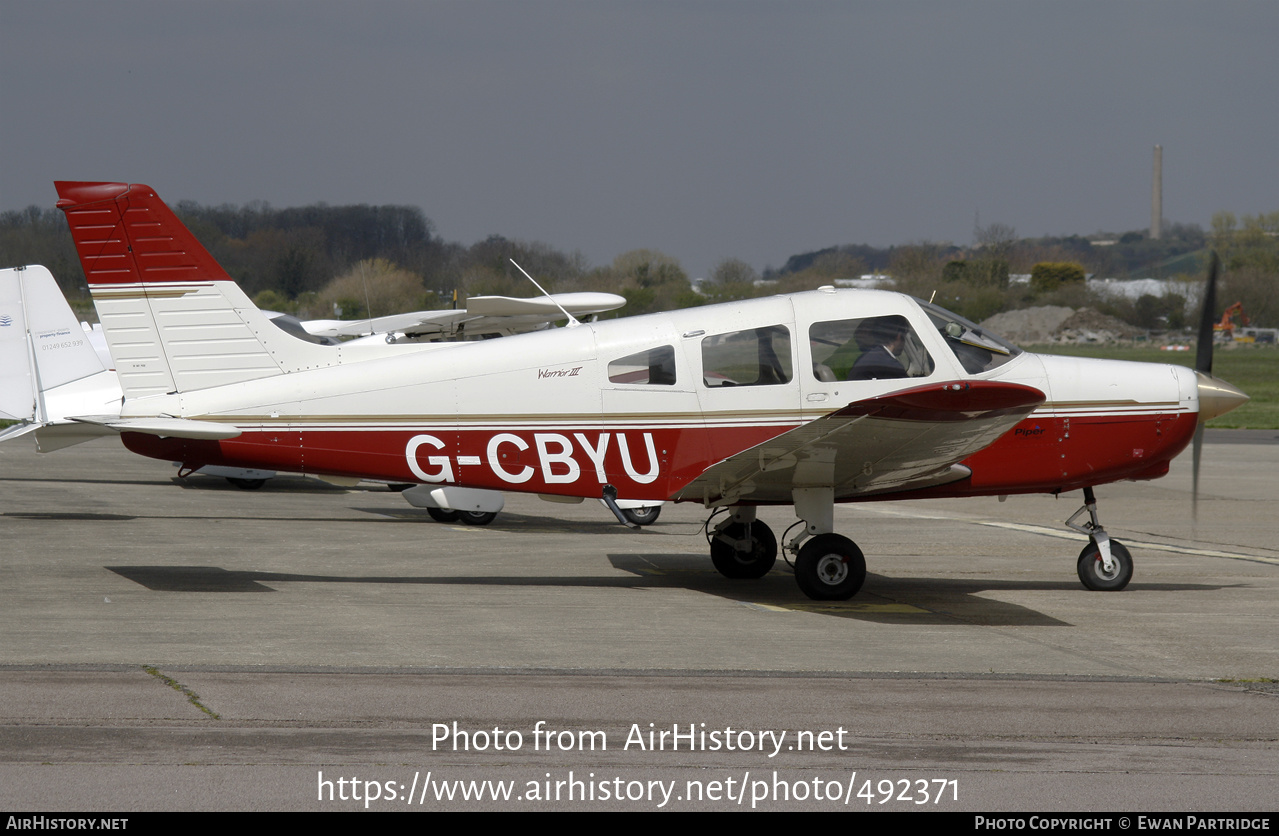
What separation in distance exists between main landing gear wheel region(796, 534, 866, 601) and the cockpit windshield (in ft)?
5.29

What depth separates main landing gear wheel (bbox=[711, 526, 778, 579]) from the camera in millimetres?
9719

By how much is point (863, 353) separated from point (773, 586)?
2.12 metres

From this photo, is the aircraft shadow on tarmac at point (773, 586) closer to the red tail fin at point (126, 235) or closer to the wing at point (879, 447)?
the wing at point (879, 447)

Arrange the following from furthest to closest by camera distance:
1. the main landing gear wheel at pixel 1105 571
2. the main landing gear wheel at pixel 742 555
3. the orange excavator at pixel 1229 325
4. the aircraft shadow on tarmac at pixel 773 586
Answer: the orange excavator at pixel 1229 325, the main landing gear wheel at pixel 742 555, the main landing gear wheel at pixel 1105 571, the aircraft shadow on tarmac at pixel 773 586

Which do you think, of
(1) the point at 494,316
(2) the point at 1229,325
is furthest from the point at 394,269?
(2) the point at 1229,325

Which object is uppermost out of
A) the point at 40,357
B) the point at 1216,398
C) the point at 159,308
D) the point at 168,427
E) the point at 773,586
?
the point at 159,308

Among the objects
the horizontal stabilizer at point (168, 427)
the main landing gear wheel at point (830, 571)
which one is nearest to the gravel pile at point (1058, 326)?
the main landing gear wheel at point (830, 571)

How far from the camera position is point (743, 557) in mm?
9727

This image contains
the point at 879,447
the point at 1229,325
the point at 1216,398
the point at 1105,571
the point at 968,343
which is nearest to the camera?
the point at 879,447

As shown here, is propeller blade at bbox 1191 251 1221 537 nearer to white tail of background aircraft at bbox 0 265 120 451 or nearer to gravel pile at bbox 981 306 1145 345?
white tail of background aircraft at bbox 0 265 120 451

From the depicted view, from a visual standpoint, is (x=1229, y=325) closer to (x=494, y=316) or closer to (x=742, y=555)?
(x=494, y=316)

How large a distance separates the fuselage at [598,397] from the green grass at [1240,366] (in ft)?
79.5

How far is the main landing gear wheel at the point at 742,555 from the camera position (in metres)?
9.72

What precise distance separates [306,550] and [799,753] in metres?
7.09
